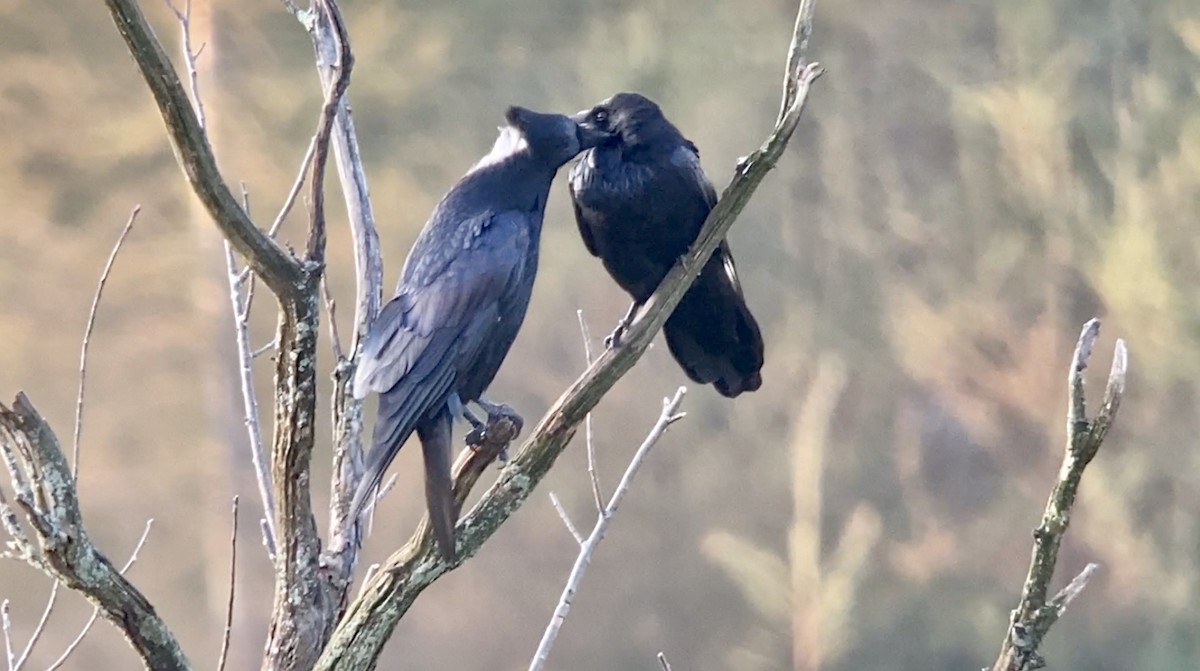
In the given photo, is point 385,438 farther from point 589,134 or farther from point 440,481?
point 589,134

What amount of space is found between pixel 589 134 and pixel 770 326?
94 cm

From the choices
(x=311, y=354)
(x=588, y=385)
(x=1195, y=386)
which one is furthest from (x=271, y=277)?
(x=1195, y=386)

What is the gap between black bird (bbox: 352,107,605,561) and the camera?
3.79 ft

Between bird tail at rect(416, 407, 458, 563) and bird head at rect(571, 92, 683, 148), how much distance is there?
0.55 m

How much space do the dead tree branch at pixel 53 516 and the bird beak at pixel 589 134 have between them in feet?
2.66

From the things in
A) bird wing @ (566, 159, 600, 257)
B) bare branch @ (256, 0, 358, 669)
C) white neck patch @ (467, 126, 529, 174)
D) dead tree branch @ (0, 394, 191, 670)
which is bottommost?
dead tree branch @ (0, 394, 191, 670)

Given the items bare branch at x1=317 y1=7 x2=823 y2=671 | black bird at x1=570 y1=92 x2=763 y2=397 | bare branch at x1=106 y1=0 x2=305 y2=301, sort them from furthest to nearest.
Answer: black bird at x1=570 y1=92 x2=763 y2=397, bare branch at x1=317 y1=7 x2=823 y2=671, bare branch at x1=106 y1=0 x2=305 y2=301

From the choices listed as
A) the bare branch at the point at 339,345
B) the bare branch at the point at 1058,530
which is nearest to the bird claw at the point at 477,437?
the bare branch at the point at 339,345

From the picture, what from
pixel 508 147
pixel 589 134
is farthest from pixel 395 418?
pixel 589 134

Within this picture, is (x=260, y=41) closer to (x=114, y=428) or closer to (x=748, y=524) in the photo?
(x=114, y=428)

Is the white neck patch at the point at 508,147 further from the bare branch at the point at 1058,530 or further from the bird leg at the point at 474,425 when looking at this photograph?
the bare branch at the point at 1058,530

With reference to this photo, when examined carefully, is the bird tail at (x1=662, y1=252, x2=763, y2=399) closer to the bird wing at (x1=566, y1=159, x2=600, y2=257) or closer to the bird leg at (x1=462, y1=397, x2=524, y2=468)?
the bird wing at (x1=566, y1=159, x2=600, y2=257)

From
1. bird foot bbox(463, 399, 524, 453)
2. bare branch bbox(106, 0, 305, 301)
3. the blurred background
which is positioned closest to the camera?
bare branch bbox(106, 0, 305, 301)

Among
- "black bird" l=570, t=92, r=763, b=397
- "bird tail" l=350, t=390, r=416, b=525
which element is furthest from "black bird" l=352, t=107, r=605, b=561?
"black bird" l=570, t=92, r=763, b=397
